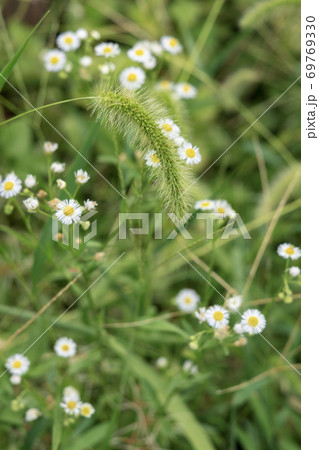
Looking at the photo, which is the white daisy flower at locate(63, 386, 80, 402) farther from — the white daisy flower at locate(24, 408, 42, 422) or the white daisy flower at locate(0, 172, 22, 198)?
the white daisy flower at locate(0, 172, 22, 198)

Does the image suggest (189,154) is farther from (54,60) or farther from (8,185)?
(54,60)

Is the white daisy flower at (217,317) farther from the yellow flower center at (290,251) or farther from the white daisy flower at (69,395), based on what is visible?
the white daisy flower at (69,395)

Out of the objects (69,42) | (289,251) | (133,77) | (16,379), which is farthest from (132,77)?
(16,379)

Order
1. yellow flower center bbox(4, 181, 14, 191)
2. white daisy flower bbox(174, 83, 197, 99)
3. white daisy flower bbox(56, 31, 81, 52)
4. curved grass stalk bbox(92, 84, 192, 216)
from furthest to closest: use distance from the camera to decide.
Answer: white daisy flower bbox(174, 83, 197, 99) < white daisy flower bbox(56, 31, 81, 52) < yellow flower center bbox(4, 181, 14, 191) < curved grass stalk bbox(92, 84, 192, 216)

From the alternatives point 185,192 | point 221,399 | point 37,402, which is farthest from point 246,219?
point 37,402

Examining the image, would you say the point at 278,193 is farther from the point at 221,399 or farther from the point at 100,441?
the point at 100,441

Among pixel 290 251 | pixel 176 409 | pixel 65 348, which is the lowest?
pixel 176 409

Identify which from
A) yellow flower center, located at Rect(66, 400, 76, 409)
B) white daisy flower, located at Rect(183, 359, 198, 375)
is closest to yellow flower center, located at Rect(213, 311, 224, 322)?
white daisy flower, located at Rect(183, 359, 198, 375)
